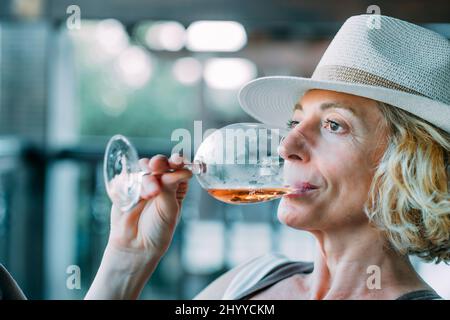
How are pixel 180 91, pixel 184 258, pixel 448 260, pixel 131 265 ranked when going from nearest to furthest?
pixel 131 265
pixel 448 260
pixel 184 258
pixel 180 91

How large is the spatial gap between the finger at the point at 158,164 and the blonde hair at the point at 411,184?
0.45 metres

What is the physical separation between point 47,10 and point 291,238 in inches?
77.9

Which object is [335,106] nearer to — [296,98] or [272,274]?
[296,98]

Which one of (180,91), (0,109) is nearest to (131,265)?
(0,109)

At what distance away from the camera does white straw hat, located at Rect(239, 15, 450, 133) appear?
4.19 feet

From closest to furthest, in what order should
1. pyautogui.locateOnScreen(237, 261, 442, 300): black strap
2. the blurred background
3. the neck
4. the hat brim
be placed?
the hat brim, the neck, pyautogui.locateOnScreen(237, 261, 442, 300): black strap, the blurred background

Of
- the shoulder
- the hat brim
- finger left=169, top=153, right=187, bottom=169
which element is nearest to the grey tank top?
the shoulder

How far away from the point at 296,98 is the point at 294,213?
0.94 feet

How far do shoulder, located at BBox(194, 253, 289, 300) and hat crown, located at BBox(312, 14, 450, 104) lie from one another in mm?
456

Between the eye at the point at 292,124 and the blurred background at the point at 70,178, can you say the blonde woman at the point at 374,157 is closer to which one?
the eye at the point at 292,124

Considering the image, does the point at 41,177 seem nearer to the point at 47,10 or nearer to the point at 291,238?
the point at 47,10

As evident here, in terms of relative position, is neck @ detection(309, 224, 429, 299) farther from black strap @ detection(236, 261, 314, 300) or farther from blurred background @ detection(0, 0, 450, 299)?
blurred background @ detection(0, 0, 450, 299)

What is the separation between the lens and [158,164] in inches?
45.0
